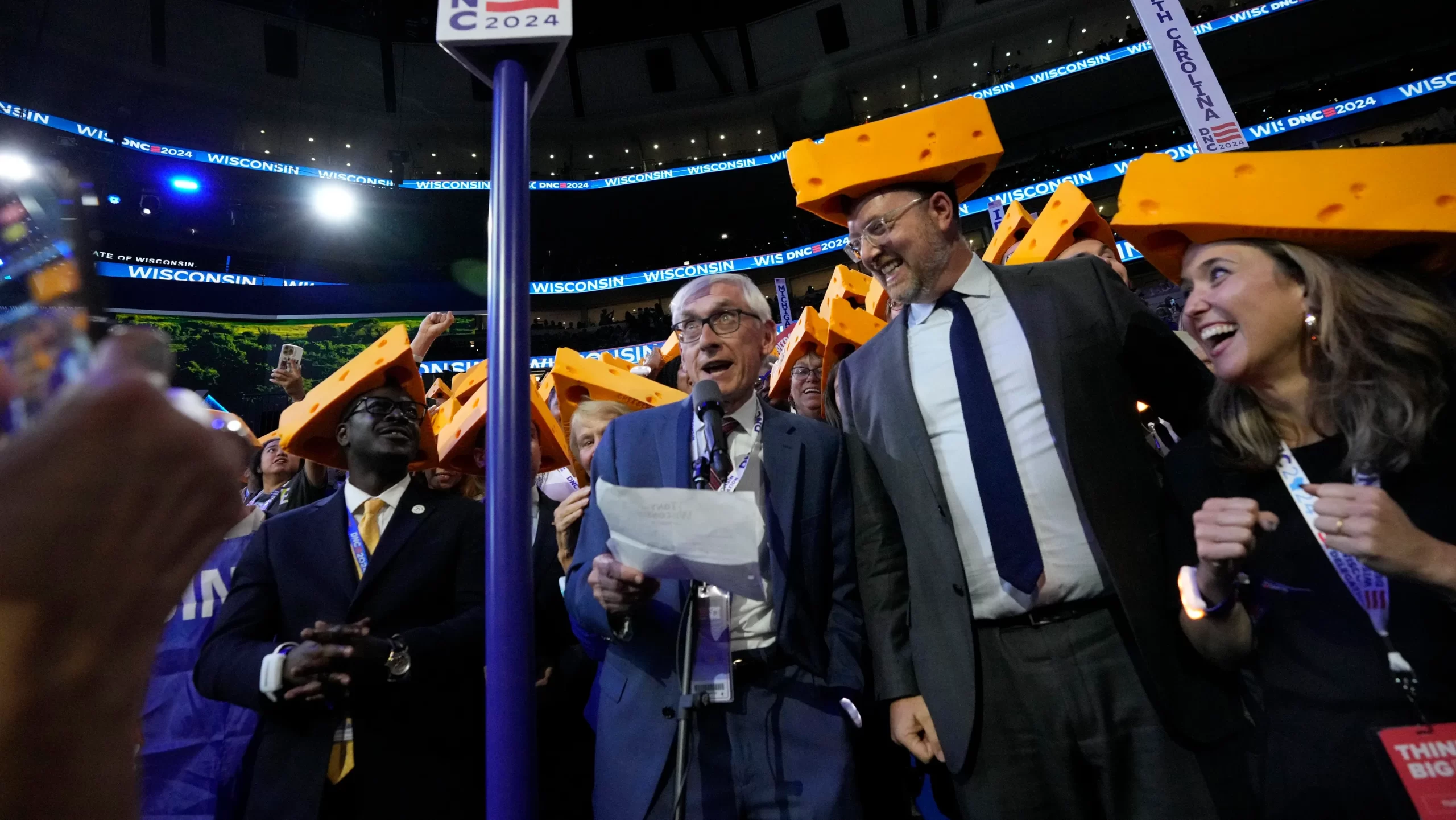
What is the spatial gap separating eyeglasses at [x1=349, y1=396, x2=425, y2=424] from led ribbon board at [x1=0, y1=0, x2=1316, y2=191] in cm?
1310

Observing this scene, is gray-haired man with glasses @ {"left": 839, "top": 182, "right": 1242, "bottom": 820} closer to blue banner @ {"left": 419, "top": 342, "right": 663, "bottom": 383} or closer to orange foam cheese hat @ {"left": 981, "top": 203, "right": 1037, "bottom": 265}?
orange foam cheese hat @ {"left": 981, "top": 203, "right": 1037, "bottom": 265}

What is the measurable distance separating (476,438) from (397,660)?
4.93ft

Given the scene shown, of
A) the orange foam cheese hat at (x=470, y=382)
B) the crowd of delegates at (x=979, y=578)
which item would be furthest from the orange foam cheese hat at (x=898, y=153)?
the orange foam cheese hat at (x=470, y=382)

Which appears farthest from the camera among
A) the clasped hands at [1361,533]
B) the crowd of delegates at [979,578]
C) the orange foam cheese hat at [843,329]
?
the orange foam cheese hat at [843,329]

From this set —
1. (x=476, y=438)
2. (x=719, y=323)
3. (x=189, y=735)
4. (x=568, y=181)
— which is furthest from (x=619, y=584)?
(x=568, y=181)

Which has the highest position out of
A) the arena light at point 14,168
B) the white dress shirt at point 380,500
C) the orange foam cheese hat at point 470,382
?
the orange foam cheese hat at point 470,382

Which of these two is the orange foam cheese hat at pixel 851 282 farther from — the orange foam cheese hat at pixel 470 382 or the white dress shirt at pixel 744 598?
the white dress shirt at pixel 744 598

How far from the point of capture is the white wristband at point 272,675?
6.22 ft

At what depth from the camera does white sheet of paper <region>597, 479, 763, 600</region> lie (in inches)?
46.2

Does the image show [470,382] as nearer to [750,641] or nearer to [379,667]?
[379,667]

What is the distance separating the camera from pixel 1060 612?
1.59m

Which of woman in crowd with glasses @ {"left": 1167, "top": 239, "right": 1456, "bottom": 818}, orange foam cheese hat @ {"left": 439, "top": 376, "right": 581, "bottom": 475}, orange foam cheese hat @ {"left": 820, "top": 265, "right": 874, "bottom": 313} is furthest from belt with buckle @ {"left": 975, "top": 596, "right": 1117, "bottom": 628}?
orange foam cheese hat @ {"left": 820, "top": 265, "right": 874, "bottom": 313}

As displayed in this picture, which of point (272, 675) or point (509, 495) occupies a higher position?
point (509, 495)

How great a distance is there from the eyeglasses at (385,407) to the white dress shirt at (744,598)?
1.32 m
